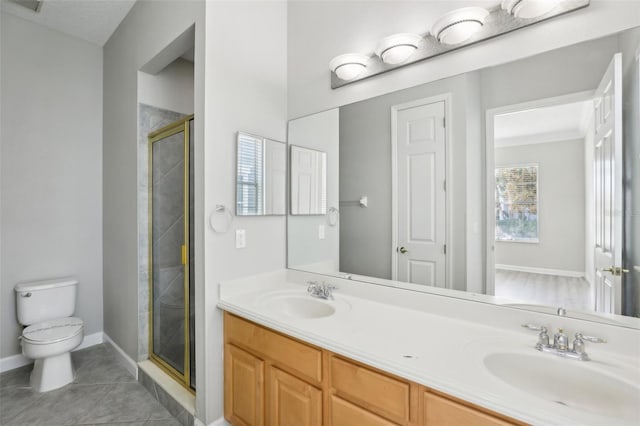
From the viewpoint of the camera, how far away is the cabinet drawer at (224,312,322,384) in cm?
132

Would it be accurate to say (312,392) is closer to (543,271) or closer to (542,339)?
(542,339)

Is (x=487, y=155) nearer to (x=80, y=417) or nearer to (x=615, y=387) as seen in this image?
(x=615, y=387)

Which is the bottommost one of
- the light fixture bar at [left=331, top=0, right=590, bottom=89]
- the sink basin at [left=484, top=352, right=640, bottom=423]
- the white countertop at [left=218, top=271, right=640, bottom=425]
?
the sink basin at [left=484, top=352, right=640, bottom=423]

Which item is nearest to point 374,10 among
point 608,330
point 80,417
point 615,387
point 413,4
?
point 413,4

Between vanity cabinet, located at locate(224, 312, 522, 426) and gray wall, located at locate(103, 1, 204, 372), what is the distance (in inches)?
51.8

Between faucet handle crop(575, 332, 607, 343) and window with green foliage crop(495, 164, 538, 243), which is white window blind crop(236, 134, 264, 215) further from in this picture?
faucet handle crop(575, 332, 607, 343)

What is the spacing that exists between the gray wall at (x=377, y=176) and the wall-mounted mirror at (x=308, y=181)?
18 cm

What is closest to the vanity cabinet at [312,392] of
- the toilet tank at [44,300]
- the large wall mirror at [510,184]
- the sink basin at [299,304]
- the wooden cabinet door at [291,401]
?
the wooden cabinet door at [291,401]

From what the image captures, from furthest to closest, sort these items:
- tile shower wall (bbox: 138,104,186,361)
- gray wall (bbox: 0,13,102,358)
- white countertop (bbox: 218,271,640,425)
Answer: gray wall (bbox: 0,13,102,358), tile shower wall (bbox: 138,104,186,361), white countertop (bbox: 218,271,640,425)

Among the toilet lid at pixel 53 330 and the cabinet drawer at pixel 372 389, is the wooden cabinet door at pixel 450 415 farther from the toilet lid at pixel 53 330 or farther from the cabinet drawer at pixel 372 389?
the toilet lid at pixel 53 330

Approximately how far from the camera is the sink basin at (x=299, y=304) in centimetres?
177

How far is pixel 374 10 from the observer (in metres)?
1.77

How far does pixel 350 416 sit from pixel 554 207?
1.21 m

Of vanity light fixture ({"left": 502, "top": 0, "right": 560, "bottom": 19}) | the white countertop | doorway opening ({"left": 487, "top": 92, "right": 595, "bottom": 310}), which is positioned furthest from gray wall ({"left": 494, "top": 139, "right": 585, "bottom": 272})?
vanity light fixture ({"left": 502, "top": 0, "right": 560, "bottom": 19})
